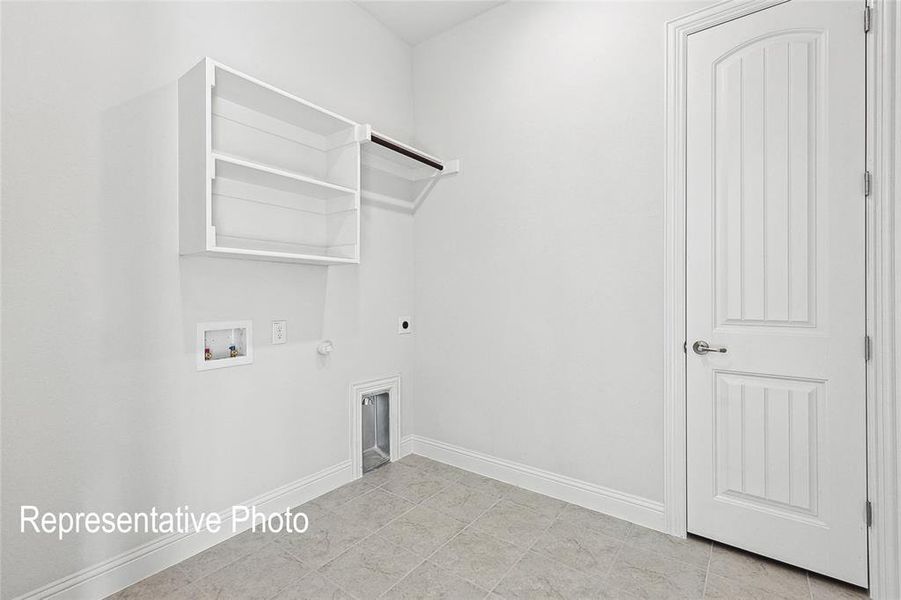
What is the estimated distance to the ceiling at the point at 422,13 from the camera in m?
2.59

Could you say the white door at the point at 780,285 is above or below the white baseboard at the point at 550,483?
above

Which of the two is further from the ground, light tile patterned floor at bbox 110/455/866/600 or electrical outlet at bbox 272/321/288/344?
electrical outlet at bbox 272/321/288/344

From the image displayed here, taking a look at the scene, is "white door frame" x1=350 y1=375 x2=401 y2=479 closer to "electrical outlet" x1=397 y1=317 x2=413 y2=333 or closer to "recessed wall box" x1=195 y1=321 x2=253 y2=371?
"electrical outlet" x1=397 y1=317 x2=413 y2=333

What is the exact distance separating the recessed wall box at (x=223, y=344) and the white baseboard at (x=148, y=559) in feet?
2.29

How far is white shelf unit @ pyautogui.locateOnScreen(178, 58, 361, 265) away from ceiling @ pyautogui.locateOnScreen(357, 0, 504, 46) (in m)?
0.97

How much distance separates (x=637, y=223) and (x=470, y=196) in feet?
3.45

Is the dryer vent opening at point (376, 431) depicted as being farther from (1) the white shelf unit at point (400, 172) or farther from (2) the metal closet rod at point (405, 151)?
(2) the metal closet rod at point (405, 151)

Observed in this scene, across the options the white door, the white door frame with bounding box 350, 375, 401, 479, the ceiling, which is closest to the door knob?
the white door

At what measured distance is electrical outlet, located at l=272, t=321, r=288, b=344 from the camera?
→ 2158 mm

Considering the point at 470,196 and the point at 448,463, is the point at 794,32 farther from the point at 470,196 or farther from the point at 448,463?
the point at 448,463

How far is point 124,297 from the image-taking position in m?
1.64

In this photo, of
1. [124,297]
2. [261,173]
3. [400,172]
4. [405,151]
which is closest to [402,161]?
[400,172]

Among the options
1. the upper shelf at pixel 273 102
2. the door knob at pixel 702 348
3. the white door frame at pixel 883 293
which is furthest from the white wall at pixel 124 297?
the white door frame at pixel 883 293

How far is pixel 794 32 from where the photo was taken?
1733mm
